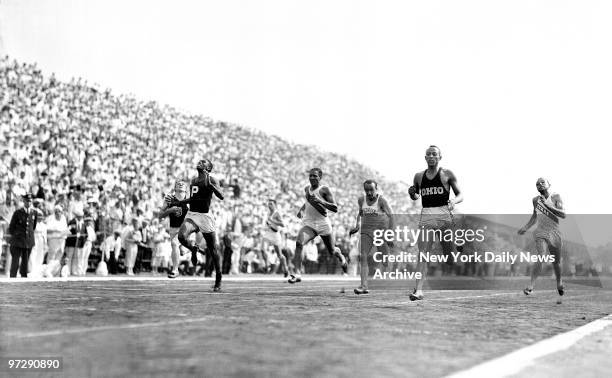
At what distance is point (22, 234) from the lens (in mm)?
17141

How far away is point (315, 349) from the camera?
16.9ft

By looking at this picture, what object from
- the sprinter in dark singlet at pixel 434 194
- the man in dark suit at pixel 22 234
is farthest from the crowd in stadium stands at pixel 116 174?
the sprinter in dark singlet at pixel 434 194

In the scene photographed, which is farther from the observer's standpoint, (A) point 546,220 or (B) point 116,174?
(B) point 116,174

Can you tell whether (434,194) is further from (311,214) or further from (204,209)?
(311,214)

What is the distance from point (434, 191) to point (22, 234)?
9422 mm

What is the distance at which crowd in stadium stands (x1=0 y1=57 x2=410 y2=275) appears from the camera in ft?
70.4

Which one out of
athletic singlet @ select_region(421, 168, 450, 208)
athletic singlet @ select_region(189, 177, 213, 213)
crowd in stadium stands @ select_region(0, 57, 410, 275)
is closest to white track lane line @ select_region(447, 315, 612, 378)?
athletic singlet @ select_region(421, 168, 450, 208)

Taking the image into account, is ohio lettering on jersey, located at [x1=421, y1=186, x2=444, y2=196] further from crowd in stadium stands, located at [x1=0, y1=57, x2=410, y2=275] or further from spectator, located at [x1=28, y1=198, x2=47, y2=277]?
spectator, located at [x1=28, y1=198, x2=47, y2=277]

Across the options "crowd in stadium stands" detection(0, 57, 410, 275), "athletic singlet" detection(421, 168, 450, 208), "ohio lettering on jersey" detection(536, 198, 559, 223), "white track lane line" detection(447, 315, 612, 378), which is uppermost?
"crowd in stadium stands" detection(0, 57, 410, 275)

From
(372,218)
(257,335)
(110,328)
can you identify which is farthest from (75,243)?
(257,335)

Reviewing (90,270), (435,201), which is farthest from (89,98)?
(435,201)

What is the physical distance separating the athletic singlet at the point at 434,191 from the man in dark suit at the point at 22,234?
9.23 m

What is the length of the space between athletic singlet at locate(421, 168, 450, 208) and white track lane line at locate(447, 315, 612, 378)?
414 cm

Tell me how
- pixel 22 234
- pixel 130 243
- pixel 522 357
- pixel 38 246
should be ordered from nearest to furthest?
pixel 522 357
pixel 22 234
pixel 38 246
pixel 130 243
